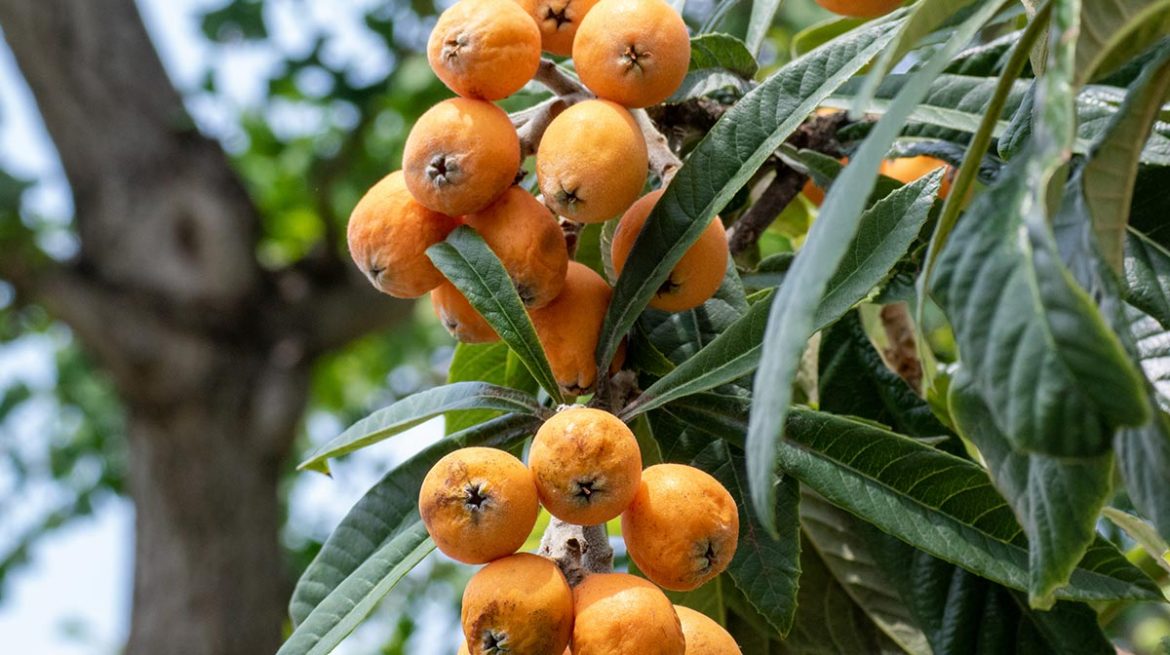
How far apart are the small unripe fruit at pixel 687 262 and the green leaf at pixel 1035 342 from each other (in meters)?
0.28

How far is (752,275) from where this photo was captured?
0.92 m

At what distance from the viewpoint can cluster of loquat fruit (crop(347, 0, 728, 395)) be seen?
2.25 feet

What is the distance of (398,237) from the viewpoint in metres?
0.72

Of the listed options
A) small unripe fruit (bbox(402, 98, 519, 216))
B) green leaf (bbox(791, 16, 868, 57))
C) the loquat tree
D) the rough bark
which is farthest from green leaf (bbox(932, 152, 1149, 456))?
the rough bark

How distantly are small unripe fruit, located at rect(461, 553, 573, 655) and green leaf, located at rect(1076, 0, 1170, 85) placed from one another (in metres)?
0.33

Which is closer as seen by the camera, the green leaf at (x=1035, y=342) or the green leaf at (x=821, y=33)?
the green leaf at (x=1035, y=342)

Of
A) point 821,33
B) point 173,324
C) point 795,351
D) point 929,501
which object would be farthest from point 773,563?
point 173,324

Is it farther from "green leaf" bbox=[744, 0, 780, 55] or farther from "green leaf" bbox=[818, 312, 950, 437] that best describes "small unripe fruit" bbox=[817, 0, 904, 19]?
"green leaf" bbox=[818, 312, 950, 437]

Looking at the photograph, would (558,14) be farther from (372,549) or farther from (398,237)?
(372,549)

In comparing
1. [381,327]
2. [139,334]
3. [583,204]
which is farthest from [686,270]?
[381,327]

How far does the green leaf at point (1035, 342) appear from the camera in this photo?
1.28ft

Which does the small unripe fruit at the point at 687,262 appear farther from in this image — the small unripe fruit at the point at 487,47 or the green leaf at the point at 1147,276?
the green leaf at the point at 1147,276

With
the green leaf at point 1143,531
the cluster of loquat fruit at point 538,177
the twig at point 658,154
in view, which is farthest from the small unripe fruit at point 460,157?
the green leaf at point 1143,531

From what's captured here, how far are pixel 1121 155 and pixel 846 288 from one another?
176 mm
